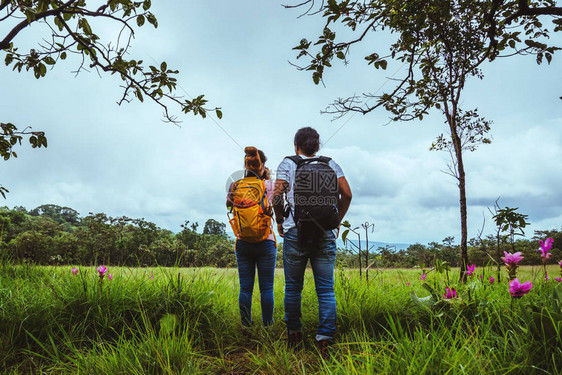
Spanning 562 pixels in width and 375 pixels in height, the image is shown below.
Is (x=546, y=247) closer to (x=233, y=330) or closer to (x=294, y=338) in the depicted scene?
(x=294, y=338)

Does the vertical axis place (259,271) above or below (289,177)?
below

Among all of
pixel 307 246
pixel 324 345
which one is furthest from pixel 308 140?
pixel 324 345

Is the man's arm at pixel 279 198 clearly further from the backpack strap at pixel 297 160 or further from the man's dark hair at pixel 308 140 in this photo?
the man's dark hair at pixel 308 140

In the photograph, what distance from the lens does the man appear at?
287 centimetres

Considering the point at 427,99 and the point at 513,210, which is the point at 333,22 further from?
the point at 513,210

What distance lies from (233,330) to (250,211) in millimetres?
1389

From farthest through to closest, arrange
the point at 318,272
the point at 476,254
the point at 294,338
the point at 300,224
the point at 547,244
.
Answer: the point at 476,254 < the point at 294,338 < the point at 318,272 < the point at 300,224 < the point at 547,244

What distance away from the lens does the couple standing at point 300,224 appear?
9.40 feet

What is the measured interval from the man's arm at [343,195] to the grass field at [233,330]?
1018mm

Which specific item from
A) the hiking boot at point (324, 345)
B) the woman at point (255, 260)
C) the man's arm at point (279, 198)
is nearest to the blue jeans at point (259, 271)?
the woman at point (255, 260)

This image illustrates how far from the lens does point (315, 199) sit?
2.88m

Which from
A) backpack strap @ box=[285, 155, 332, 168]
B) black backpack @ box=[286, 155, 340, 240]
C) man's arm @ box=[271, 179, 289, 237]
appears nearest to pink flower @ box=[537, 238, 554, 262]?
black backpack @ box=[286, 155, 340, 240]

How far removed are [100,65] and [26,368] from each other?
3182mm

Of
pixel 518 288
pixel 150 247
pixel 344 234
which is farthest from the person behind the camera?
pixel 150 247
